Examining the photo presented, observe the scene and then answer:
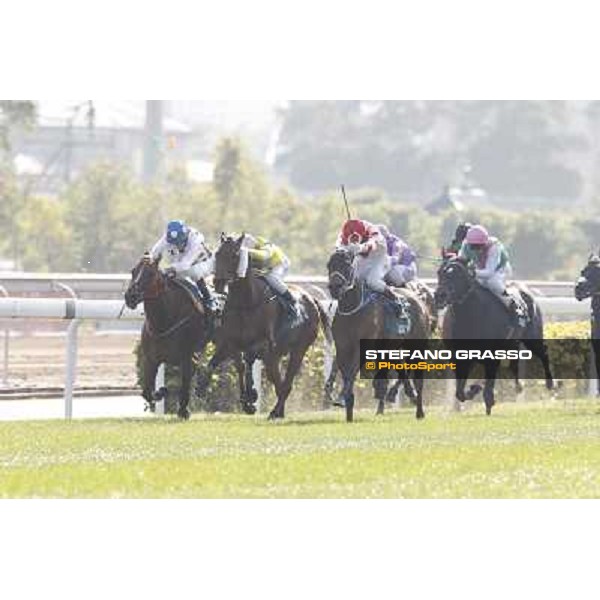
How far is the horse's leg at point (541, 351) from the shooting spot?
1927 cm

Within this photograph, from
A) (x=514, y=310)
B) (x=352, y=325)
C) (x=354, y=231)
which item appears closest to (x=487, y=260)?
(x=514, y=310)

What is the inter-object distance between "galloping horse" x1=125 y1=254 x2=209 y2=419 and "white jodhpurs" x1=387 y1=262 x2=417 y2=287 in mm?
1943

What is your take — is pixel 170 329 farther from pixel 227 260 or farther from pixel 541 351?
pixel 541 351

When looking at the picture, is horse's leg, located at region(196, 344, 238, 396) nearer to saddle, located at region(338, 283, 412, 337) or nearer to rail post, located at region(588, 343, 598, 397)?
saddle, located at region(338, 283, 412, 337)

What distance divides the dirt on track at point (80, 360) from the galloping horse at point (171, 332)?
6.01m

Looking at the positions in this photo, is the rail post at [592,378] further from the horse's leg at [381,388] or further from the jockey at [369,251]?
the jockey at [369,251]

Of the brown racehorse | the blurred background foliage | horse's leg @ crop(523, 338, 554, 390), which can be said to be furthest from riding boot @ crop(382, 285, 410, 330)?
the blurred background foliage

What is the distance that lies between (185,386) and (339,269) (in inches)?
66.5

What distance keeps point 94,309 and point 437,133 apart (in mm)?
91601

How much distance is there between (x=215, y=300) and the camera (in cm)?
1792

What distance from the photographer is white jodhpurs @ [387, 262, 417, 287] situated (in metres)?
18.9

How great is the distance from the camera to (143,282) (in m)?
17.2

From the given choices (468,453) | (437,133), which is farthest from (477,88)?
(437,133)

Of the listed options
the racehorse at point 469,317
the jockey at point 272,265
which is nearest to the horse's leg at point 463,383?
the racehorse at point 469,317
